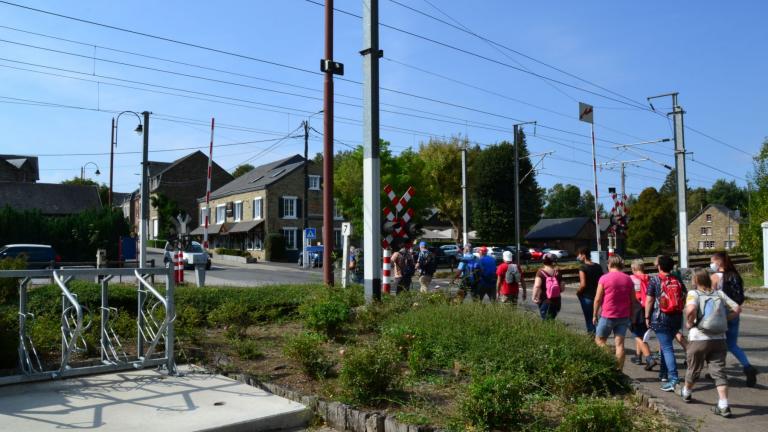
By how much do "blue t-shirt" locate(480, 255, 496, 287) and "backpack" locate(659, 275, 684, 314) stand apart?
15.8 feet

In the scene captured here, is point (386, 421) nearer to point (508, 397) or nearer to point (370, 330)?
point (508, 397)

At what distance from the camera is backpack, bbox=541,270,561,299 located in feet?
32.9

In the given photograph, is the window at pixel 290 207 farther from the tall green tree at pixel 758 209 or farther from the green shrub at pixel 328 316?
the green shrub at pixel 328 316

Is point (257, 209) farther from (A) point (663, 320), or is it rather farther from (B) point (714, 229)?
(B) point (714, 229)

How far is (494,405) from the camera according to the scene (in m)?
4.90

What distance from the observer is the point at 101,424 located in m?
5.13

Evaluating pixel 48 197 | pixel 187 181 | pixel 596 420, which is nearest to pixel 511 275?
pixel 596 420

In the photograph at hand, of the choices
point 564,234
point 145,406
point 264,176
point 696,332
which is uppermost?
point 264,176

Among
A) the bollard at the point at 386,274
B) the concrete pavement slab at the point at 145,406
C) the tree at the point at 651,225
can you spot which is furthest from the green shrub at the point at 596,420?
the tree at the point at 651,225

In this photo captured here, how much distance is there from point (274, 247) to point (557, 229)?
37755 millimetres

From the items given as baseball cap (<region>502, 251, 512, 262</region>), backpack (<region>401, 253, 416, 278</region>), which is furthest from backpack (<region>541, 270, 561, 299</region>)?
backpack (<region>401, 253, 416, 278</region>)

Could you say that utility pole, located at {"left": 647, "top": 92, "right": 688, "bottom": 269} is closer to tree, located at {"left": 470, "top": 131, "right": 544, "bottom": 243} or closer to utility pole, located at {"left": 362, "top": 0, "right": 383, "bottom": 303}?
utility pole, located at {"left": 362, "top": 0, "right": 383, "bottom": 303}

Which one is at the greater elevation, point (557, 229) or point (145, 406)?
point (557, 229)

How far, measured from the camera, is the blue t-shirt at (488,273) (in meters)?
12.0
